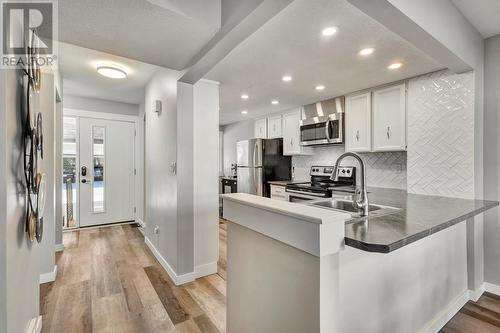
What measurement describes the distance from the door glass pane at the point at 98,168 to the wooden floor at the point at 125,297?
1.36m

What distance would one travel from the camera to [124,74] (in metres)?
3.08

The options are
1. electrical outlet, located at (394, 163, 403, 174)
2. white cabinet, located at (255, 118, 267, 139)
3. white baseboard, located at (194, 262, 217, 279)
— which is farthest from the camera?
white cabinet, located at (255, 118, 267, 139)

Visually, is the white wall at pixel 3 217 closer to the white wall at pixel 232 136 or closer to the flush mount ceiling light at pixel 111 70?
the flush mount ceiling light at pixel 111 70

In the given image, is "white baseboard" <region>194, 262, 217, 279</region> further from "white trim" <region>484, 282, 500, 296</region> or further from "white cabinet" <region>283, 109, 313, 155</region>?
"white trim" <region>484, 282, 500, 296</region>

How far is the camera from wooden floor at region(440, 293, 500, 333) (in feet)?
5.99

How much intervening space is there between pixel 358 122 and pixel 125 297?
3368 millimetres

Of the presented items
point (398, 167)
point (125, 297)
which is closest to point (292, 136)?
point (398, 167)

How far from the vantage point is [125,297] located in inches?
87.5

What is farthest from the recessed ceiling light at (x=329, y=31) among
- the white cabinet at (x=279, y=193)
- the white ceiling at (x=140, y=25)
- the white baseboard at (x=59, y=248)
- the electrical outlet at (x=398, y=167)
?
the white baseboard at (x=59, y=248)

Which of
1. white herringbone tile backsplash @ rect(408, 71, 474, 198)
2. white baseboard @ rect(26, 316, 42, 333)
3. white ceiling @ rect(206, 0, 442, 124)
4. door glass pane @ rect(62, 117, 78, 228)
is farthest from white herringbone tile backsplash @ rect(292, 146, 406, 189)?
door glass pane @ rect(62, 117, 78, 228)

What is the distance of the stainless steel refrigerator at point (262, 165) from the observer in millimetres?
4562

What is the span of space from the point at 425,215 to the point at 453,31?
143cm

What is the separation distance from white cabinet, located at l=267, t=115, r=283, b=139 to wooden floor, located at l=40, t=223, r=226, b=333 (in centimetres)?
248

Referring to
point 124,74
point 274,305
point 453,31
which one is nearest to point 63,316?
point 274,305
